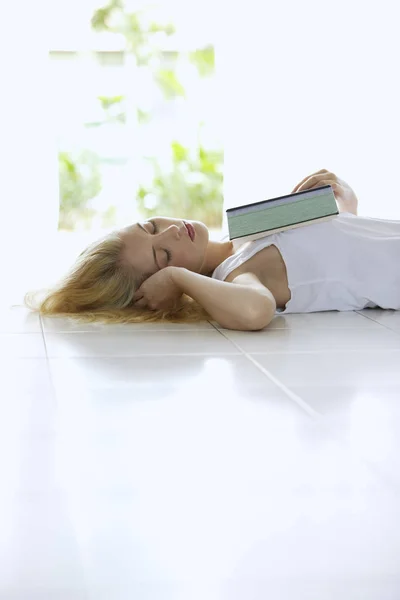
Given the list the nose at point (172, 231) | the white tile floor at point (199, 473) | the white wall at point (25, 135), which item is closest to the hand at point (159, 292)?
the nose at point (172, 231)

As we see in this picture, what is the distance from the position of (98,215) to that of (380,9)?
3501 millimetres

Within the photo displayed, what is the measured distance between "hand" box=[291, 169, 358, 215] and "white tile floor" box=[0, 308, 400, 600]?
842 mm

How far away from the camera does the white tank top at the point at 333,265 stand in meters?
2.28

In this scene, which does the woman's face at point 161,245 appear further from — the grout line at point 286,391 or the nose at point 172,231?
the grout line at point 286,391

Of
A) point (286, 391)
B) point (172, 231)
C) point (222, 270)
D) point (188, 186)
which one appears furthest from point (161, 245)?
point (188, 186)

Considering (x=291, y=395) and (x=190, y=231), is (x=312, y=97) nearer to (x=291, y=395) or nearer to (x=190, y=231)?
(x=190, y=231)

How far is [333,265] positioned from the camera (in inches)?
90.8

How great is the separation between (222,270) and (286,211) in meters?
0.23

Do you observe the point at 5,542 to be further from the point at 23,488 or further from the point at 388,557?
the point at 388,557

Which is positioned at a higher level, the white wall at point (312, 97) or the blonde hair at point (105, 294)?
the white wall at point (312, 97)

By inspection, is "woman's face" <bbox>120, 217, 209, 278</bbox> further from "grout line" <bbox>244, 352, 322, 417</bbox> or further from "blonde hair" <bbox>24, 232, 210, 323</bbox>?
"grout line" <bbox>244, 352, 322, 417</bbox>

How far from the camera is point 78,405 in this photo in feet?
4.39

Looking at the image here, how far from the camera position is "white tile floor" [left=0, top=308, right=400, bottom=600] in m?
0.79

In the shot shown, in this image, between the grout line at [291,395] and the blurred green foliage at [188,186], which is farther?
the blurred green foliage at [188,186]
